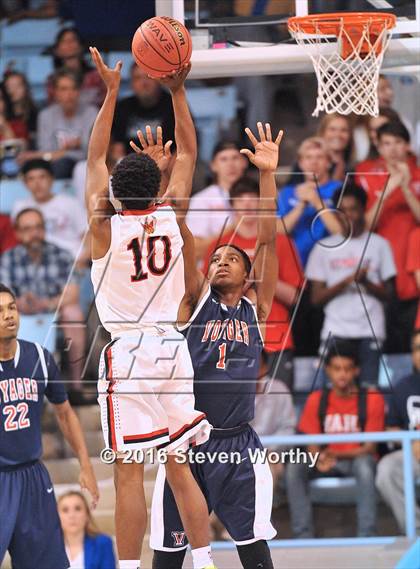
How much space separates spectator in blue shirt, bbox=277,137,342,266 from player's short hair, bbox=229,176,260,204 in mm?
171

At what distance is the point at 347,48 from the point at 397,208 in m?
1.80

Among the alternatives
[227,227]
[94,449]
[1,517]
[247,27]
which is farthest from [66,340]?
[247,27]

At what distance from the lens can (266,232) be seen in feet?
20.7

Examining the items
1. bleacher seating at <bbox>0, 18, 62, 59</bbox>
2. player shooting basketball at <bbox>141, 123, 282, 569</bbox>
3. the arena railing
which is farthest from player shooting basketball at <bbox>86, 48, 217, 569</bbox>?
bleacher seating at <bbox>0, 18, 62, 59</bbox>

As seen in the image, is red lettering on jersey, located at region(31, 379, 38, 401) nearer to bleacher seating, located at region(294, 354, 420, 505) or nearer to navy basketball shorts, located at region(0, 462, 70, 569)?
navy basketball shorts, located at region(0, 462, 70, 569)

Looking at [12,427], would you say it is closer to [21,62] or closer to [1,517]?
[1,517]

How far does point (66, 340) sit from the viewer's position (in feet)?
26.8

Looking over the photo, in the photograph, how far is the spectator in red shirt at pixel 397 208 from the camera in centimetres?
809

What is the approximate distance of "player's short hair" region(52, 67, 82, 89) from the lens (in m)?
9.33

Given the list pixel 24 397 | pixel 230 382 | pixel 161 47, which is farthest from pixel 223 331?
pixel 161 47

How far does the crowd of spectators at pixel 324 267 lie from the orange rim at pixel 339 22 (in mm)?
1544

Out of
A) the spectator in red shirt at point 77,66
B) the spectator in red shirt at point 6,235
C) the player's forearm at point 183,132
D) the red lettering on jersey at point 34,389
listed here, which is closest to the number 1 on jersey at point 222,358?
the player's forearm at point 183,132

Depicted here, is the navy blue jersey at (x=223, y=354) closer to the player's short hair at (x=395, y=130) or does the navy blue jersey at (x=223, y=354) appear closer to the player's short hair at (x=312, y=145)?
the player's short hair at (x=312, y=145)

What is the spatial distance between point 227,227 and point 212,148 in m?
1.03
